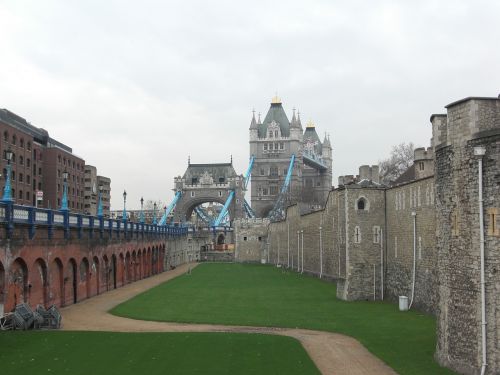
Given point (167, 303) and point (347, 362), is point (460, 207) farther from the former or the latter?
point (167, 303)

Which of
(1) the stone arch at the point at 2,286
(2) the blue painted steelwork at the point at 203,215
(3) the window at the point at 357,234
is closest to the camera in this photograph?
(1) the stone arch at the point at 2,286

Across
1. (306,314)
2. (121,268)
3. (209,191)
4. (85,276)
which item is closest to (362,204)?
(306,314)

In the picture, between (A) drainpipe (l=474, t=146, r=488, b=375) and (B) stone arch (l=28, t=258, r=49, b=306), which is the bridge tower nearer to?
(B) stone arch (l=28, t=258, r=49, b=306)

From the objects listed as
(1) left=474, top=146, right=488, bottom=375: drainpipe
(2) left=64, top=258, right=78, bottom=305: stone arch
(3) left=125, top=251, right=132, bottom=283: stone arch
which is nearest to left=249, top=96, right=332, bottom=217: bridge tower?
(3) left=125, top=251, right=132, bottom=283: stone arch

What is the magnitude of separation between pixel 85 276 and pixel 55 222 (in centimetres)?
751

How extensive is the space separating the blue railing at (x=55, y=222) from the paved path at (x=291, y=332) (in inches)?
168

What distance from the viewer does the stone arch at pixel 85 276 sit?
37000mm

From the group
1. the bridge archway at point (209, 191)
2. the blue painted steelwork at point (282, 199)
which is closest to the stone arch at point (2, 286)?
the blue painted steelwork at point (282, 199)

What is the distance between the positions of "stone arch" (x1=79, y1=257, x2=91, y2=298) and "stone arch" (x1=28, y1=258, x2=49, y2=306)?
263 inches

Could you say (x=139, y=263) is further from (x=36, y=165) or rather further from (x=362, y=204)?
(x=36, y=165)

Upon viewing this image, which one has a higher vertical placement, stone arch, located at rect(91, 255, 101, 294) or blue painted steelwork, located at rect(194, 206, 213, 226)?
blue painted steelwork, located at rect(194, 206, 213, 226)

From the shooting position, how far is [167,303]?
113 feet

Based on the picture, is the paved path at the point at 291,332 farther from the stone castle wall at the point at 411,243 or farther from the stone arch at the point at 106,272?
the stone castle wall at the point at 411,243

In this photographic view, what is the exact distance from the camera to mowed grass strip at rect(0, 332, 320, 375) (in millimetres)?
16906
